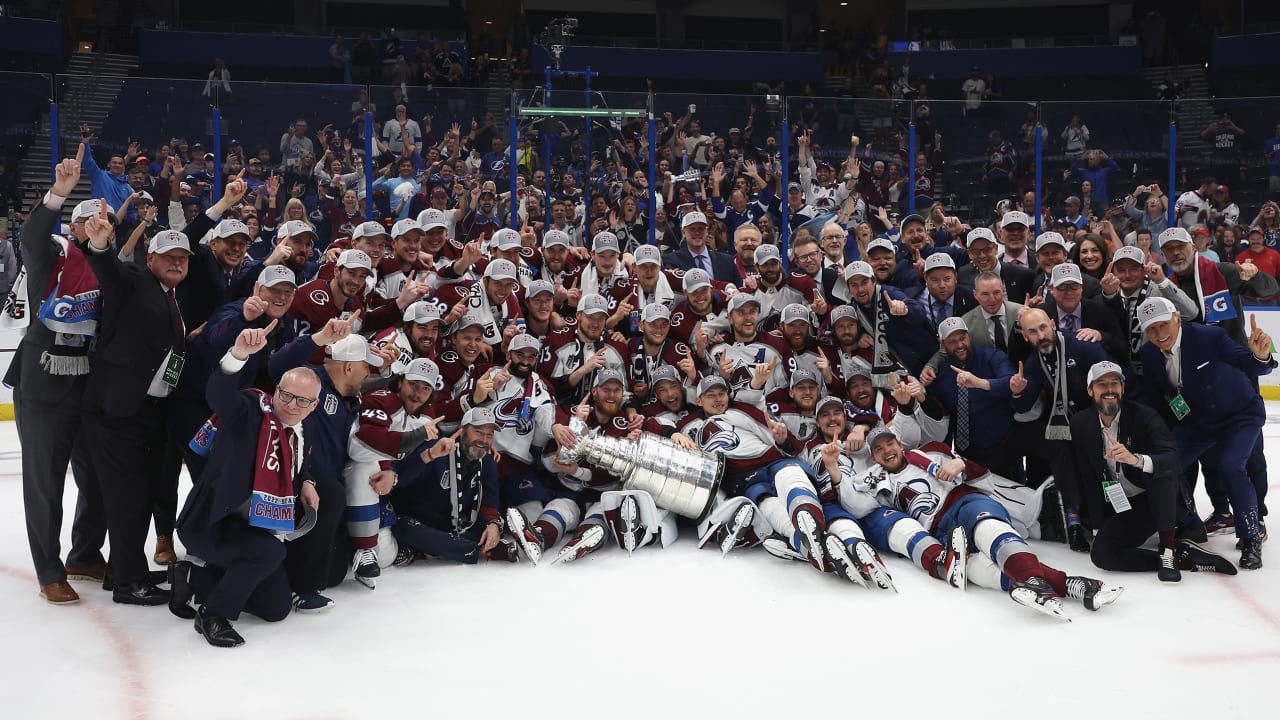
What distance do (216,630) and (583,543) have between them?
5.41 feet

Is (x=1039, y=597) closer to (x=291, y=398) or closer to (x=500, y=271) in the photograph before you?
(x=291, y=398)

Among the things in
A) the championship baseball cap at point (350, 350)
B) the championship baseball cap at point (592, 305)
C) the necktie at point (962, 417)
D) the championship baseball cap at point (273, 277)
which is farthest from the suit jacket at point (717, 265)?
the championship baseball cap at point (273, 277)

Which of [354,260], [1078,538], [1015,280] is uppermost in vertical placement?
[354,260]

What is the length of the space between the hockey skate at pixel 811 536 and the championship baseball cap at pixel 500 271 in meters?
2.12

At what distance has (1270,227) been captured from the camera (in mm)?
9625

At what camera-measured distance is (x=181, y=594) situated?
444 centimetres

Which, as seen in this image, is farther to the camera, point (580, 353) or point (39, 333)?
point (580, 353)

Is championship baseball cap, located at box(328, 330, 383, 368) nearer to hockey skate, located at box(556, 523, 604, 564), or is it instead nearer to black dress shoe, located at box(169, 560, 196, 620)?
black dress shoe, located at box(169, 560, 196, 620)

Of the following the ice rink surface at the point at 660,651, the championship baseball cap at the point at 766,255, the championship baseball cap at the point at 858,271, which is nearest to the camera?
the ice rink surface at the point at 660,651

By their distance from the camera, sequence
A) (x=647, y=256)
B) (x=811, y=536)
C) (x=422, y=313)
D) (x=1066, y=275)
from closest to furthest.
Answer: (x=811, y=536), (x=422, y=313), (x=1066, y=275), (x=647, y=256)

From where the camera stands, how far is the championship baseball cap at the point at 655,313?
6.09 metres

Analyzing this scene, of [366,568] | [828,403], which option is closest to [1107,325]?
[828,403]

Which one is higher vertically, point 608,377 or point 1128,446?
point 608,377

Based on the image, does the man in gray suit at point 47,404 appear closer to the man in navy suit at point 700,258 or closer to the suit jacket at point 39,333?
the suit jacket at point 39,333
